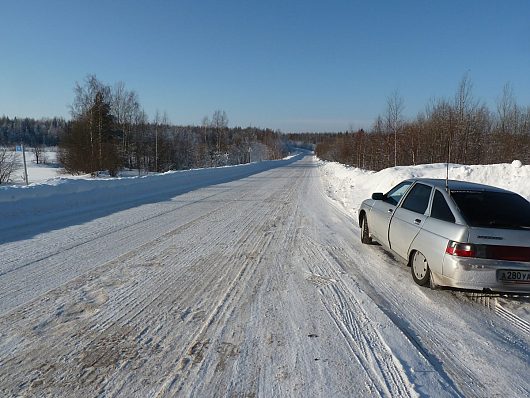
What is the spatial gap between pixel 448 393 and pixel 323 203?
11466 millimetres

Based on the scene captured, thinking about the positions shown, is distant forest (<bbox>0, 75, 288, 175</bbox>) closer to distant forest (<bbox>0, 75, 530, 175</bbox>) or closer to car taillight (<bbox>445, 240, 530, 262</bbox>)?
distant forest (<bbox>0, 75, 530, 175</bbox>)

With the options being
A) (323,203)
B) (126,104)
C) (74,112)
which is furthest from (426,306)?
(126,104)

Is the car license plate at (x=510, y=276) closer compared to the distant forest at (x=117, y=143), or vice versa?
the car license plate at (x=510, y=276)

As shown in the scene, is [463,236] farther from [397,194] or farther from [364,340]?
[397,194]

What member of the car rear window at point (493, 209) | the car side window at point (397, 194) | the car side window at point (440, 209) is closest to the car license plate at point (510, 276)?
the car rear window at point (493, 209)

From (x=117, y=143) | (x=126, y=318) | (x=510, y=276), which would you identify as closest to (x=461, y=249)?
(x=510, y=276)

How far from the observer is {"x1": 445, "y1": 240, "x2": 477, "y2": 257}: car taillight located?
4338mm

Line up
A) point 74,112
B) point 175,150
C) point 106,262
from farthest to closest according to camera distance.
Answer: point 175,150
point 74,112
point 106,262

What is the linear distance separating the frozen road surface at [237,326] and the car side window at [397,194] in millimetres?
1068

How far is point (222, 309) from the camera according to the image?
14.0 ft

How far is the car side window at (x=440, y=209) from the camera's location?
4.86 metres

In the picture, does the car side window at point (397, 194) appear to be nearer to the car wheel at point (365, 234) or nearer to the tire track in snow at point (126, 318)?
the car wheel at point (365, 234)

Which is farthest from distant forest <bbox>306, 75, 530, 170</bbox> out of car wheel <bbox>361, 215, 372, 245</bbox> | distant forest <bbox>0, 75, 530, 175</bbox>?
car wheel <bbox>361, 215, 372, 245</bbox>

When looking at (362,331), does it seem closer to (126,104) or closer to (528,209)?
(528,209)
